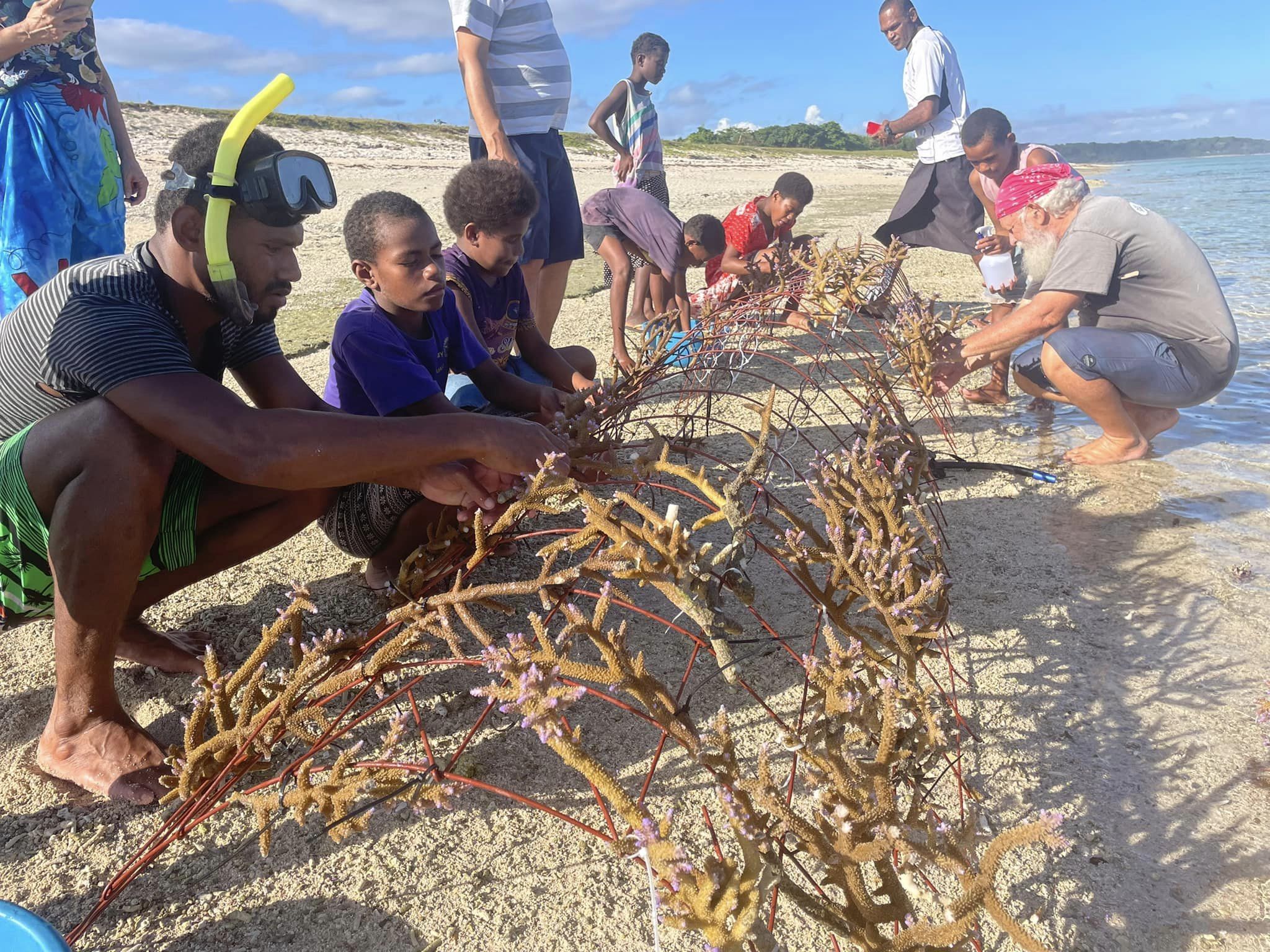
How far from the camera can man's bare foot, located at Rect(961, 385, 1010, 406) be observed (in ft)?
13.3

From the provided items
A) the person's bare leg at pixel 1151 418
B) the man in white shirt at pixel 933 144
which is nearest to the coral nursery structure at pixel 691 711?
the person's bare leg at pixel 1151 418

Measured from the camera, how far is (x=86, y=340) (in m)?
1.45

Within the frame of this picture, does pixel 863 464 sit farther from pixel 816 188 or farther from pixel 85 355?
pixel 816 188

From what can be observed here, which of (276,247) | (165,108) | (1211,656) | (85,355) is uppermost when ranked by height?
(165,108)

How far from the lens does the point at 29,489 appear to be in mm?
1503

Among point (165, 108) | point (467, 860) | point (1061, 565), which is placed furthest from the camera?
point (165, 108)

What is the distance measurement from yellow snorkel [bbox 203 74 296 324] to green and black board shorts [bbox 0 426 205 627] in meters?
0.41

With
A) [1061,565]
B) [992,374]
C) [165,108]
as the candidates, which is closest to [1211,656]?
[1061,565]

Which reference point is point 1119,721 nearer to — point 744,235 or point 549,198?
point 549,198

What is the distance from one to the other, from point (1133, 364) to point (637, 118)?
3.61m

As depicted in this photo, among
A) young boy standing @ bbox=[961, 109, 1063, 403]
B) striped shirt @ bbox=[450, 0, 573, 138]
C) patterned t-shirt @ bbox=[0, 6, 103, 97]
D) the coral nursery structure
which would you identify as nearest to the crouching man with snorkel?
the coral nursery structure

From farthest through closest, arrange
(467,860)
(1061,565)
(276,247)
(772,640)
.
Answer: (1061,565)
(772,640)
(276,247)
(467,860)

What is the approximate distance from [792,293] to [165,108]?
2746cm

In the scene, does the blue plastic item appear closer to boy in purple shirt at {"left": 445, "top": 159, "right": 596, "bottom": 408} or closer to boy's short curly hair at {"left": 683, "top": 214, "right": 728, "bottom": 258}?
boy in purple shirt at {"left": 445, "top": 159, "right": 596, "bottom": 408}
